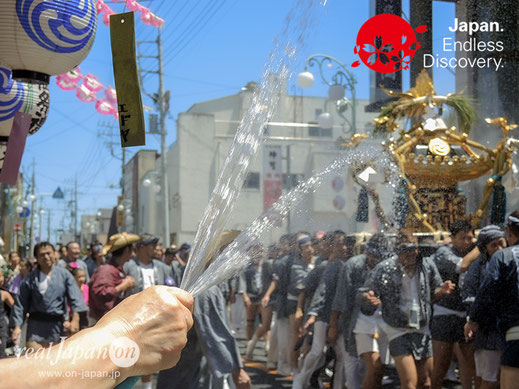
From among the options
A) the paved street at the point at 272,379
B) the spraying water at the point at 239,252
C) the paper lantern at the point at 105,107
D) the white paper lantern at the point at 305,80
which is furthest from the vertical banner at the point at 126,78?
the white paper lantern at the point at 305,80

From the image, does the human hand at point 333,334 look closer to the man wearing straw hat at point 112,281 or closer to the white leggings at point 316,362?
the white leggings at point 316,362

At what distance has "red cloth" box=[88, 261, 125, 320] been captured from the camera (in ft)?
21.4

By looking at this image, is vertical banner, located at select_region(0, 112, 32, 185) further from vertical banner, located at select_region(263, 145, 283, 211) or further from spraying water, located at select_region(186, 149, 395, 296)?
vertical banner, located at select_region(263, 145, 283, 211)

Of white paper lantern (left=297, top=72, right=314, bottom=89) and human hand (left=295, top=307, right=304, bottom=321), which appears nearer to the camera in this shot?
human hand (left=295, top=307, right=304, bottom=321)

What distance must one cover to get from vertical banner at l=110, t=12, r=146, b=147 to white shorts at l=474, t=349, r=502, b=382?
3939 millimetres

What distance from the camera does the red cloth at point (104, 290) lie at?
6.52 meters

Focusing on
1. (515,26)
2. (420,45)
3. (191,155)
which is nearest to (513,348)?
(420,45)

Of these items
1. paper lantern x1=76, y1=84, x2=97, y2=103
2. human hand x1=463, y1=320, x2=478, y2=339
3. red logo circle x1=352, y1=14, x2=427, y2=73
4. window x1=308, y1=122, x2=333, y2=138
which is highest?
window x1=308, y1=122, x2=333, y2=138

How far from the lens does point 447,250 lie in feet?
21.1

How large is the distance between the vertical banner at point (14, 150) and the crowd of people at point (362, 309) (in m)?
1.67

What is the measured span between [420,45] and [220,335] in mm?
4109

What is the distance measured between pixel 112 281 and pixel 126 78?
13.4 ft

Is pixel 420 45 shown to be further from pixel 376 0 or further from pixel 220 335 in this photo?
pixel 220 335

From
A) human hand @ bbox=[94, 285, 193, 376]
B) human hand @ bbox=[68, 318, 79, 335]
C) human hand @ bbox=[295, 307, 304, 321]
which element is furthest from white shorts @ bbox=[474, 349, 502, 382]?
human hand @ bbox=[94, 285, 193, 376]
